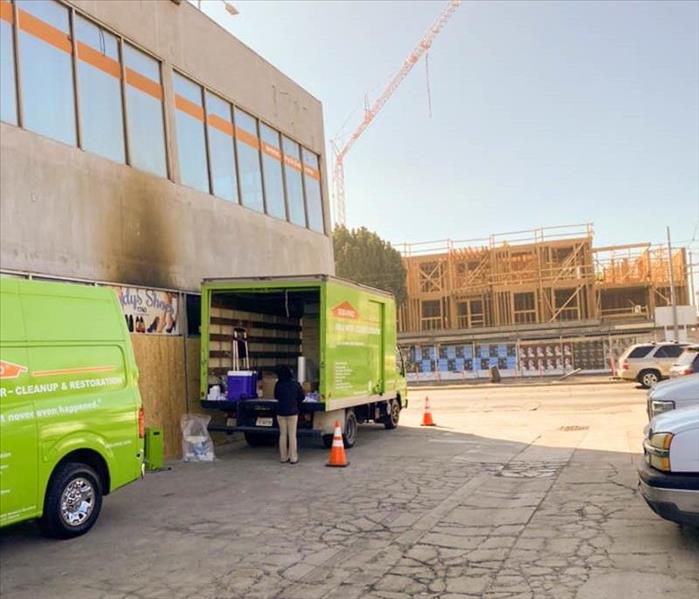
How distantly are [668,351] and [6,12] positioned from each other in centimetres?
2396

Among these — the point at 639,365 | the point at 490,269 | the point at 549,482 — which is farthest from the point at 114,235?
the point at 490,269

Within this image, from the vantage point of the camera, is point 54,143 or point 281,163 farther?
point 281,163

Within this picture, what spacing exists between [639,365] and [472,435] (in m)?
14.1

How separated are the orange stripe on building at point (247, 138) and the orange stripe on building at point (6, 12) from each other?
629cm

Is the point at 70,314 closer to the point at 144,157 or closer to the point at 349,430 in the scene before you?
the point at 144,157

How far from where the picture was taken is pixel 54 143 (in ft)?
35.8

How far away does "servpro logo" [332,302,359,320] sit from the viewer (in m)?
12.4

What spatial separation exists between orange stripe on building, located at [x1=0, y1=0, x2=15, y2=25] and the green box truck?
514 centimetres

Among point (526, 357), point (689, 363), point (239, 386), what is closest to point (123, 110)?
point (239, 386)

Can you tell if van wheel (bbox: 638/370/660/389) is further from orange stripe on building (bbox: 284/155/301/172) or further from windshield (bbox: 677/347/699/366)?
orange stripe on building (bbox: 284/155/301/172)

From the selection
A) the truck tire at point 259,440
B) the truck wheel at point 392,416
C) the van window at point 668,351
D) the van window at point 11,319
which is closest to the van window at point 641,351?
the van window at point 668,351

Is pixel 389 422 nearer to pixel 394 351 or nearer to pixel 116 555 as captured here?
pixel 394 351

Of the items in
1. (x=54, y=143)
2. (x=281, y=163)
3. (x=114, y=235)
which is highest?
(x=281, y=163)

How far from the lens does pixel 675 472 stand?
18.3ft
